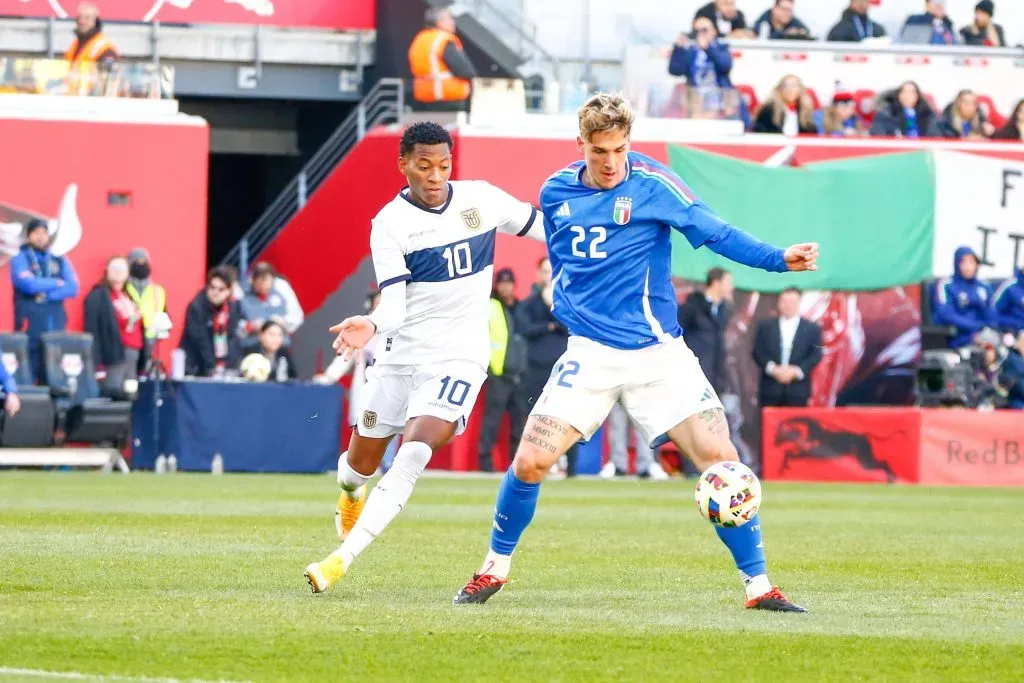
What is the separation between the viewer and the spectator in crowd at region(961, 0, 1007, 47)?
2933 centimetres

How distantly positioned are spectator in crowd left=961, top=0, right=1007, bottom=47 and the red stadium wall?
38.4ft

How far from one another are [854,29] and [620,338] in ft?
69.3

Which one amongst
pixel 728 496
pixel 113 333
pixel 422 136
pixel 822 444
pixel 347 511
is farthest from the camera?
pixel 113 333

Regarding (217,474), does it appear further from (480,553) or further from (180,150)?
(480,553)

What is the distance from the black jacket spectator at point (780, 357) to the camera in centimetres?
2372

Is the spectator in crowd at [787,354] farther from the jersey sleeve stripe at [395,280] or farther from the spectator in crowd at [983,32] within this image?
the jersey sleeve stripe at [395,280]

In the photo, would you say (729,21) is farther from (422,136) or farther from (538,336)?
(422,136)

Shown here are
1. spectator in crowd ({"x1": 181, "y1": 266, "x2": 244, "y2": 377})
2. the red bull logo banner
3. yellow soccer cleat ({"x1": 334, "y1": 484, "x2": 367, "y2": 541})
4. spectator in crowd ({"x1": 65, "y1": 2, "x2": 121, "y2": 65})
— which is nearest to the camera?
yellow soccer cleat ({"x1": 334, "y1": 484, "x2": 367, "y2": 541})

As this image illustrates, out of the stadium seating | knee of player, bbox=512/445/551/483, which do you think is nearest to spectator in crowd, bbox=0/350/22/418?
the stadium seating

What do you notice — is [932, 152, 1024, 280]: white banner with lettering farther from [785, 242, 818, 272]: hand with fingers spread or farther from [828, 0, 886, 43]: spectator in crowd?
[785, 242, 818, 272]: hand with fingers spread

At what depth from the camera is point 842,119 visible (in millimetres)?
27531

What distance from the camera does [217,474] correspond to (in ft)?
71.0

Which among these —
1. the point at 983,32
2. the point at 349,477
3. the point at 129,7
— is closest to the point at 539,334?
the point at 983,32

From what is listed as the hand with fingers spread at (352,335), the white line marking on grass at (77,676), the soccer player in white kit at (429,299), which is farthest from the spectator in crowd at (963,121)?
the white line marking on grass at (77,676)
